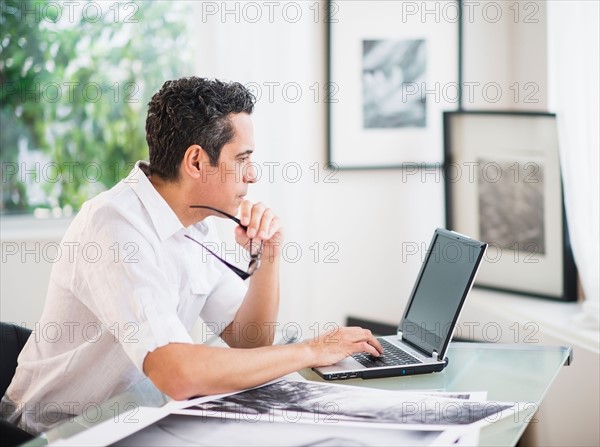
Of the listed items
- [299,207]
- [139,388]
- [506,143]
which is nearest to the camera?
[139,388]

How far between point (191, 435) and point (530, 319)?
1.58m

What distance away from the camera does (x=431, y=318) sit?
1.92 m

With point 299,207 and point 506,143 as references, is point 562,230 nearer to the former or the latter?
point 506,143

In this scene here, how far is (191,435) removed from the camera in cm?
143

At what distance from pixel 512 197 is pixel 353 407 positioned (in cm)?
157

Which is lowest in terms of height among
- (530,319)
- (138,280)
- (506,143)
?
(530,319)

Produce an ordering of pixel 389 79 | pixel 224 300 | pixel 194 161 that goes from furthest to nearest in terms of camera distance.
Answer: pixel 389 79
pixel 224 300
pixel 194 161

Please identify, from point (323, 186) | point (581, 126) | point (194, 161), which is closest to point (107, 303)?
point (194, 161)

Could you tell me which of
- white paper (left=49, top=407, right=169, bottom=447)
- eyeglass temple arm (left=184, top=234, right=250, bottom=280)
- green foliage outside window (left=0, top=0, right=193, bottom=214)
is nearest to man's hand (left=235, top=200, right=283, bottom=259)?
eyeglass temple arm (left=184, top=234, right=250, bottom=280)

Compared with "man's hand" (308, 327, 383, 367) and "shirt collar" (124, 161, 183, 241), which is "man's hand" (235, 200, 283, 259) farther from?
"man's hand" (308, 327, 383, 367)

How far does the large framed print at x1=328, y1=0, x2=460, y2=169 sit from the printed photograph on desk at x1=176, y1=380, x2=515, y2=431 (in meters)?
1.69

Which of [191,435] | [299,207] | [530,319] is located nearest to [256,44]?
[299,207]

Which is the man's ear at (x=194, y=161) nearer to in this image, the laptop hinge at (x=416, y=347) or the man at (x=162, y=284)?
the man at (x=162, y=284)

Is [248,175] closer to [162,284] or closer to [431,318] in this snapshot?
[162,284]
